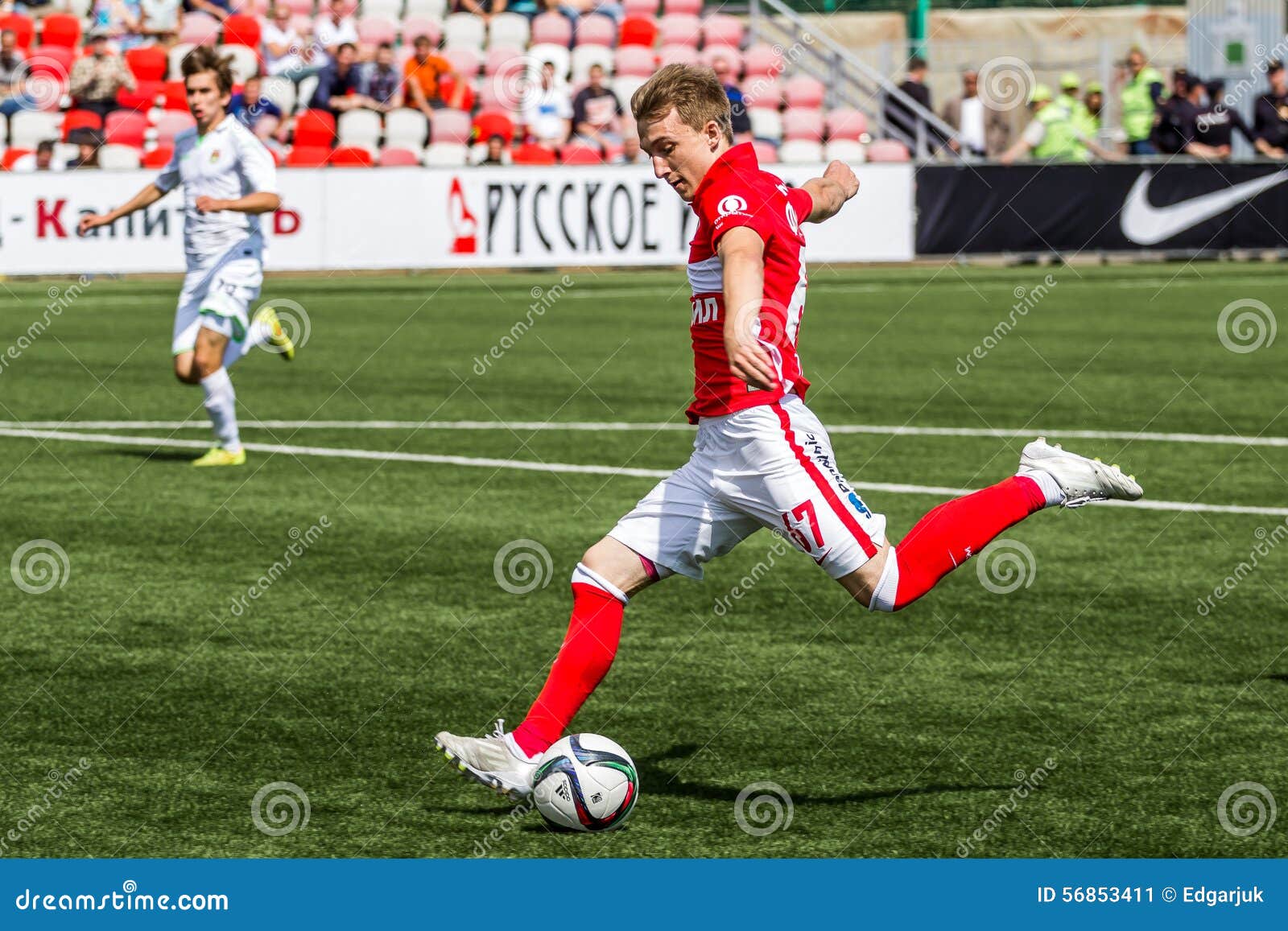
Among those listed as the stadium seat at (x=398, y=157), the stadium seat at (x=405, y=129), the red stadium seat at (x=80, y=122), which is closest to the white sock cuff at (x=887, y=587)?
the stadium seat at (x=398, y=157)

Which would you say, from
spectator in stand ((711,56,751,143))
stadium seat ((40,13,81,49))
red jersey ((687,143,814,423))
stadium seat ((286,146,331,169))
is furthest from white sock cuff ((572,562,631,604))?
stadium seat ((40,13,81,49))

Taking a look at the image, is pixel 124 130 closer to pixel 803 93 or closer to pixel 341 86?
pixel 341 86

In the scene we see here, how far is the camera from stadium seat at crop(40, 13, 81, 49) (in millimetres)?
30281

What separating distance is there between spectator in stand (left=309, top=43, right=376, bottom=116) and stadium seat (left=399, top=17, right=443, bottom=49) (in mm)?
1939

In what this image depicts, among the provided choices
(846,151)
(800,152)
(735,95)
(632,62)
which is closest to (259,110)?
(632,62)

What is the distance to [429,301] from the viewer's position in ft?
80.0

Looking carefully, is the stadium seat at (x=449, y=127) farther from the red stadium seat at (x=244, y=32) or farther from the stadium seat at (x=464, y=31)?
the red stadium seat at (x=244, y=32)

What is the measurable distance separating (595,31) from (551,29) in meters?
0.84

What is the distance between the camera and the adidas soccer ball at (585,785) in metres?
5.46

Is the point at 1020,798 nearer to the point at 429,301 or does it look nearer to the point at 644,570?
the point at 644,570

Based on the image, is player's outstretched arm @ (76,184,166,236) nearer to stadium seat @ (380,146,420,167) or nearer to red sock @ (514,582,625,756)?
red sock @ (514,582,625,756)

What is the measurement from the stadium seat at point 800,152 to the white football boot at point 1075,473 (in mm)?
23569

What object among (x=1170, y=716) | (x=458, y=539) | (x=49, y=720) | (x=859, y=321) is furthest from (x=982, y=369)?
(x=49, y=720)

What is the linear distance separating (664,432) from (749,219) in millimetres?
8294
